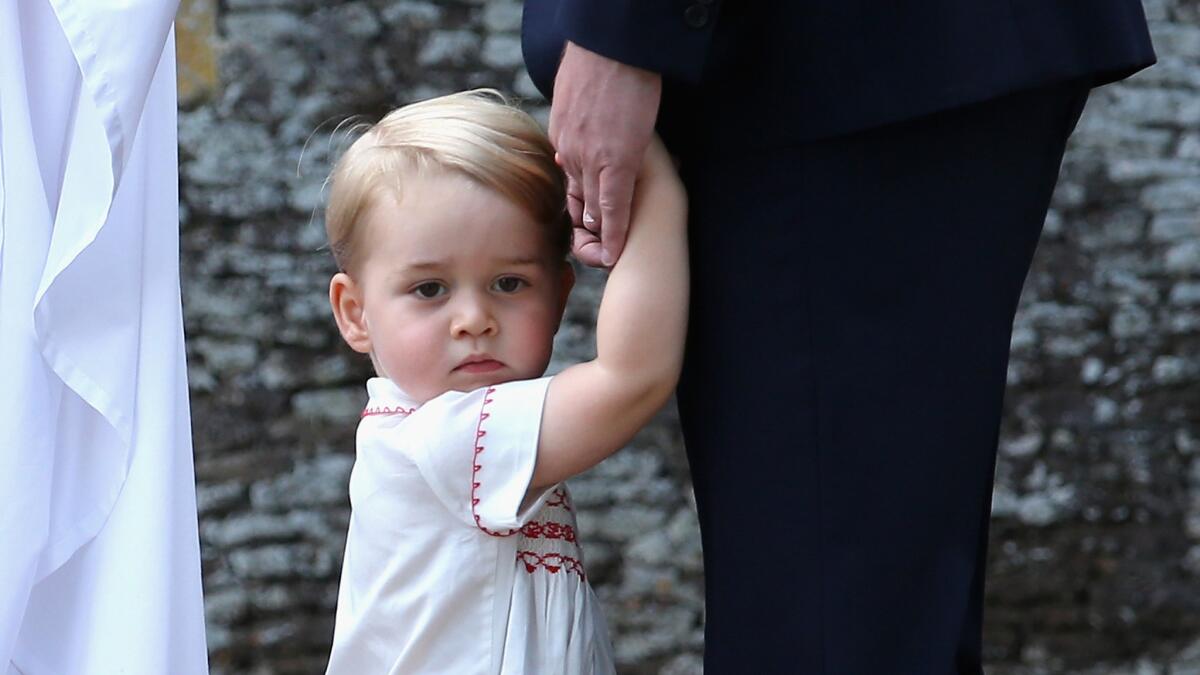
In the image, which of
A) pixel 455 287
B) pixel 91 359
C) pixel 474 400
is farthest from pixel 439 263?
pixel 91 359

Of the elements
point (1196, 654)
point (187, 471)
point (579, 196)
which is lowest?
point (1196, 654)

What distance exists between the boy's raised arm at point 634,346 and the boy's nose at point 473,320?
11cm

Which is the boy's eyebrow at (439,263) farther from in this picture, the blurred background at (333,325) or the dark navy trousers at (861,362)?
the blurred background at (333,325)

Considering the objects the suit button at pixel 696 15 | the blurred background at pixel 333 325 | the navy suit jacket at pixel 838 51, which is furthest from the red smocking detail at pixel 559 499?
the blurred background at pixel 333 325

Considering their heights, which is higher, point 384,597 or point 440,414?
point 440,414

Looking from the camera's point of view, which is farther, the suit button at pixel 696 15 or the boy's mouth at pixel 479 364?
the boy's mouth at pixel 479 364

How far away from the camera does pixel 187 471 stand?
198 centimetres

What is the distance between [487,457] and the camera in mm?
1746

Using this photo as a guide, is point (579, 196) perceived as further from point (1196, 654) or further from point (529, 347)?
point (1196, 654)

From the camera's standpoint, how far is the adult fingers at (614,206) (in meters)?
1.60

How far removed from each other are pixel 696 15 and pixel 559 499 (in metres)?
0.63

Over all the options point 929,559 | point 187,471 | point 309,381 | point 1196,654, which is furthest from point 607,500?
point 929,559

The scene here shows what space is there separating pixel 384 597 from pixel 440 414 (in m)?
0.22

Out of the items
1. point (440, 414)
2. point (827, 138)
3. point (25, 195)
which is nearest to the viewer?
point (827, 138)
